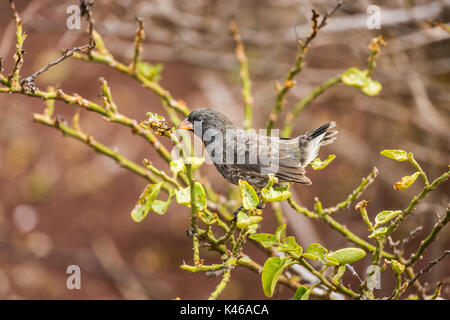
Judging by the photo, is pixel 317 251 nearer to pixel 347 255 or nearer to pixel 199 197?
pixel 347 255

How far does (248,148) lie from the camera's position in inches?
100.0

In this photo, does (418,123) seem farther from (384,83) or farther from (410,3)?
(410,3)

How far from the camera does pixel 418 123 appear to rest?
4.23 meters

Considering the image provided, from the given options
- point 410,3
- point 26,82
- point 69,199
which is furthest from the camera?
point 69,199

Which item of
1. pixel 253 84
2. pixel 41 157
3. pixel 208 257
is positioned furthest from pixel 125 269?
pixel 253 84

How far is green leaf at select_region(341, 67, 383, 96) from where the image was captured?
7.00 feet

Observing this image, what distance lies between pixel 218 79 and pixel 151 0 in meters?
2.06

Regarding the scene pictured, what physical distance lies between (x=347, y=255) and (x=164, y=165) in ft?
13.3

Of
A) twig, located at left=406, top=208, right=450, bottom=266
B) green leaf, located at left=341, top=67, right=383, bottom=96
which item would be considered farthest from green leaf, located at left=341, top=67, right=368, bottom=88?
twig, located at left=406, top=208, right=450, bottom=266

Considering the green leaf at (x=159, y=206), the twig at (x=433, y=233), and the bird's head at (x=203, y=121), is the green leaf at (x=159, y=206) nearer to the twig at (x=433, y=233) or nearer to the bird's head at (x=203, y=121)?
the bird's head at (x=203, y=121)

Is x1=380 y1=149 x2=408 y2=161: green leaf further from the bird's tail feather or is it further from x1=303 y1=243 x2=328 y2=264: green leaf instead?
the bird's tail feather

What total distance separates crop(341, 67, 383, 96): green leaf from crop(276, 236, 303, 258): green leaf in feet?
3.11

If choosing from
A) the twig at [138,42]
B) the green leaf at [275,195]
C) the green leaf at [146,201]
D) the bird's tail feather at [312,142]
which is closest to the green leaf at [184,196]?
the green leaf at [146,201]
